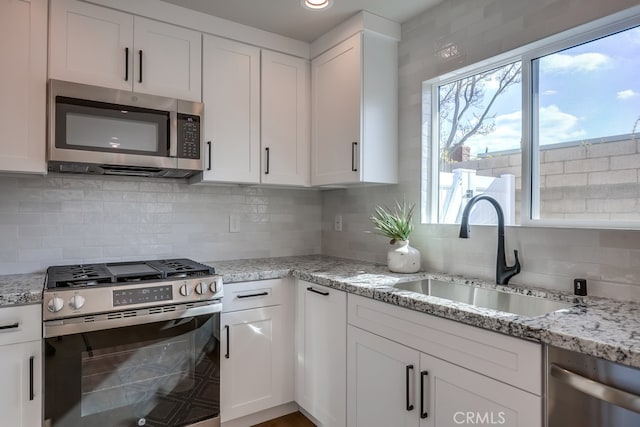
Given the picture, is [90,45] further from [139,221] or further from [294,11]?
[294,11]

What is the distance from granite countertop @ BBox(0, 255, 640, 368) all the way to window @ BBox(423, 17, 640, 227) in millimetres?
371

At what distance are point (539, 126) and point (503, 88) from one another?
314 millimetres

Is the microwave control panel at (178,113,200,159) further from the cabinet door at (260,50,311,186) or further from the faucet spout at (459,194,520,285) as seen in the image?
the faucet spout at (459,194,520,285)

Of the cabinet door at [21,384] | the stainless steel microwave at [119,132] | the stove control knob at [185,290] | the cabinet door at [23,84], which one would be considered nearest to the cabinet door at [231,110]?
the stainless steel microwave at [119,132]

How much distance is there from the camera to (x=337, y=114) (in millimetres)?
2463

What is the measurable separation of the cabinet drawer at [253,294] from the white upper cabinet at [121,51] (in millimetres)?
1115

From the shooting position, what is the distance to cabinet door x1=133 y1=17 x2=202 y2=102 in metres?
2.10

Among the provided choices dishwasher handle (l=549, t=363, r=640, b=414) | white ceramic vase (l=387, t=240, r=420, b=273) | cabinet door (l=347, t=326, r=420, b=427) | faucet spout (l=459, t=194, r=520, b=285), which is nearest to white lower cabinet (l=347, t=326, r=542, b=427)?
cabinet door (l=347, t=326, r=420, b=427)

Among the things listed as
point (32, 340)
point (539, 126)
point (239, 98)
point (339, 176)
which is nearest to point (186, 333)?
point (32, 340)

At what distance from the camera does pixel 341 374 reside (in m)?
1.97

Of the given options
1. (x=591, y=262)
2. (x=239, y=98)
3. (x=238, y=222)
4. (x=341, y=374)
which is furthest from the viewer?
(x=238, y=222)

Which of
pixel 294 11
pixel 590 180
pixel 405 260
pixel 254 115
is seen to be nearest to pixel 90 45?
pixel 254 115

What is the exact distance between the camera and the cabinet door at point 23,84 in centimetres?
179

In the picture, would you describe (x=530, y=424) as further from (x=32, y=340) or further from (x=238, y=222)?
(x=238, y=222)
